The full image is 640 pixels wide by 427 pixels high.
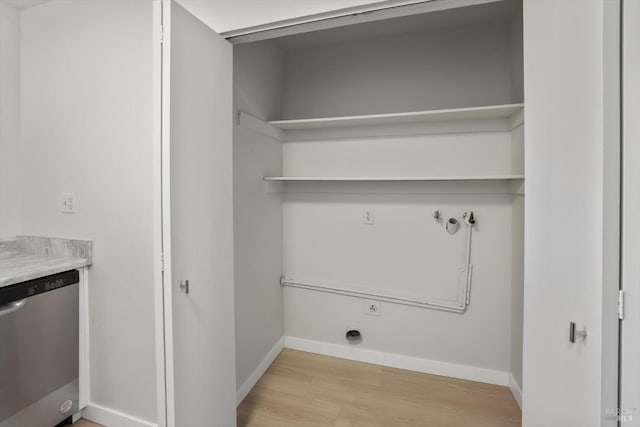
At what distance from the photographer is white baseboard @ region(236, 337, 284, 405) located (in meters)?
1.94

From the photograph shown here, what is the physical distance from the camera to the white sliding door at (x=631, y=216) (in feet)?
2.60

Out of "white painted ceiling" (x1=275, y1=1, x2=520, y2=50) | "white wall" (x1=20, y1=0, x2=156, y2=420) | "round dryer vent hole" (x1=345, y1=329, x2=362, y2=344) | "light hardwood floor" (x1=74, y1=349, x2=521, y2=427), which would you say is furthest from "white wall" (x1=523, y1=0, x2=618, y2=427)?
"white wall" (x1=20, y1=0, x2=156, y2=420)

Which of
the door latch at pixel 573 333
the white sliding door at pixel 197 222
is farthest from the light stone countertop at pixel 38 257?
the door latch at pixel 573 333

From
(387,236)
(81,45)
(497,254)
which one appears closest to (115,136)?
(81,45)

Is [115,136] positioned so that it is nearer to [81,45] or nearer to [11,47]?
[81,45]

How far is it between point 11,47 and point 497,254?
339 centimetres

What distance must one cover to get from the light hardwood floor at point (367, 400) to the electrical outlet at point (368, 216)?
1142 millimetres

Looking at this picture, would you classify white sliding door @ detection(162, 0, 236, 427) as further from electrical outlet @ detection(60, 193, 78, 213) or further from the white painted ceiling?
the white painted ceiling

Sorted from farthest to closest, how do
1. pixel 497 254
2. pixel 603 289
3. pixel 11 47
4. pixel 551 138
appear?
pixel 497 254, pixel 11 47, pixel 551 138, pixel 603 289

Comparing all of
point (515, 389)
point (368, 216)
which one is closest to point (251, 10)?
point (368, 216)

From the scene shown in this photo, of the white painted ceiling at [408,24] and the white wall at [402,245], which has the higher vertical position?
the white painted ceiling at [408,24]

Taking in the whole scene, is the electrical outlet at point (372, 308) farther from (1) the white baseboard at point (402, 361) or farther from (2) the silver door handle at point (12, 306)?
(2) the silver door handle at point (12, 306)

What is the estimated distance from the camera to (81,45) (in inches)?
64.6

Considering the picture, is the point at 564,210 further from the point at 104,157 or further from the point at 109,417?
the point at 109,417
